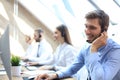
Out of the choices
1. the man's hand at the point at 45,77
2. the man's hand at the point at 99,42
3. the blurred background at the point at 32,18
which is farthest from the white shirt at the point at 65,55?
the blurred background at the point at 32,18

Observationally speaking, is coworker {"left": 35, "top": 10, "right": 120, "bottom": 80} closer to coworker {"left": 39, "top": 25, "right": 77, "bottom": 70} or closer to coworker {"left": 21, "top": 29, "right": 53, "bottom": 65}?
coworker {"left": 39, "top": 25, "right": 77, "bottom": 70}

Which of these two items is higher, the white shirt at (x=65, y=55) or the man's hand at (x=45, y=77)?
the white shirt at (x=65, y=55)

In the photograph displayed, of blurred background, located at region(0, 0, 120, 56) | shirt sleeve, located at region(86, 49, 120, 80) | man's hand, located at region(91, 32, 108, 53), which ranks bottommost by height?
shirt sleeve, located at region(86, 49, 120, 80)

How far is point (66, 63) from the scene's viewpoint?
3.18m

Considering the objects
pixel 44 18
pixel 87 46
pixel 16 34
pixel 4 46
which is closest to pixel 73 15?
pixel 44 18

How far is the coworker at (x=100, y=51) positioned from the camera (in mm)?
1863

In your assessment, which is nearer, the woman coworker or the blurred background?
the woman coworker

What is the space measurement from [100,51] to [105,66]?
0.13 metres

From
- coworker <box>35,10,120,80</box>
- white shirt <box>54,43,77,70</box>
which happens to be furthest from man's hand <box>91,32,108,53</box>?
white shirt <box>54,43,77,70</box>

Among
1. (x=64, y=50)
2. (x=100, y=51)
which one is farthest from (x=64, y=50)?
(x=100, y=51)

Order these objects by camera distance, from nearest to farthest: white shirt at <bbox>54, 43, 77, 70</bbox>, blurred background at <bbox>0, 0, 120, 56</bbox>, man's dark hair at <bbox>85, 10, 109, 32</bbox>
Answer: man's dark hair at <bbox>85, 10, 109, 32</bbox> < white shirt at <bbox>54, 43, 77, 70</bbox> < blurred background at <bbox>0, 0, 120, 56</bbox>

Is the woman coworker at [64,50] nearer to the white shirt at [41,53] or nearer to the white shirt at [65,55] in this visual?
the white shirt at [65,55]

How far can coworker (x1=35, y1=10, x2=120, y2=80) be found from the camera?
6.11 ft

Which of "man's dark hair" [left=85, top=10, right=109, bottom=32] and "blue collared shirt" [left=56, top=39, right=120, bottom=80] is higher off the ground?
"man's dark hair" [left=85, top=10, right=109, bottom=32]
